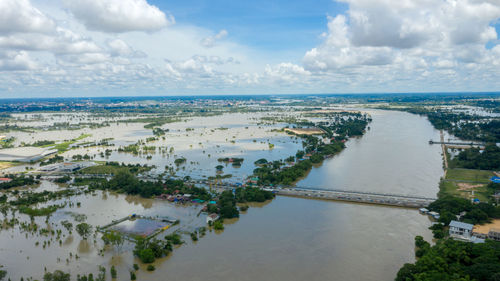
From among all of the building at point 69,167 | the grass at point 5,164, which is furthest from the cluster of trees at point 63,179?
the grass at point 5,164

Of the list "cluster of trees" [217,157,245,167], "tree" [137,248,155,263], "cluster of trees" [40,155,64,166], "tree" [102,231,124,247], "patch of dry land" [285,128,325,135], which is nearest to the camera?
"tree" [137,248,155,263]

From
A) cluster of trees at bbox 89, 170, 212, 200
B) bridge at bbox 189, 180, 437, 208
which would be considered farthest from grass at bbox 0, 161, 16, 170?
bridge at bbox 189, 180, 437, 208

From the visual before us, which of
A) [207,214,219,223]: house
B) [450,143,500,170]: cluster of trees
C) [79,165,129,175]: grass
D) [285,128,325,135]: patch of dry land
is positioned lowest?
[207,214,219,223]: house

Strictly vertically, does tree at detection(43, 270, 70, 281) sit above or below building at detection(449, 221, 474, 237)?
below

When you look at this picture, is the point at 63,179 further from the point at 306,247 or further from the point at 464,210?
the point at 464,210

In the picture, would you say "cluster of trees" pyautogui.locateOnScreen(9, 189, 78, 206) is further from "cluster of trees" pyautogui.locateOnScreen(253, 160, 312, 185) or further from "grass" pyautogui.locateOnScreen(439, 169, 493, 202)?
"grass" pyautogui.locateOnScreen(439, 169, 493, 202)
